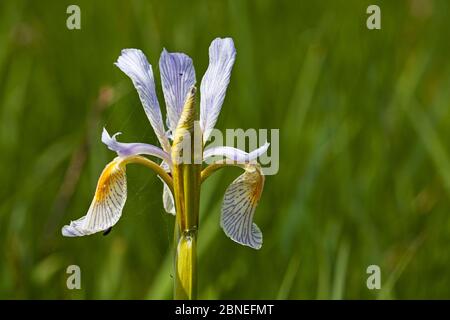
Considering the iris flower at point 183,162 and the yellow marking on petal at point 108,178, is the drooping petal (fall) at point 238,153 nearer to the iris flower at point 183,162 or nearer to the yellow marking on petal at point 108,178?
the iris flower at point 183,162

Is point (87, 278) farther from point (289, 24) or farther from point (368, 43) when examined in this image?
point (289, 24)

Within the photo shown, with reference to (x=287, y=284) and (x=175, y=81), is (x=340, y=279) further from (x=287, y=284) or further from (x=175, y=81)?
(x=175, y=81)

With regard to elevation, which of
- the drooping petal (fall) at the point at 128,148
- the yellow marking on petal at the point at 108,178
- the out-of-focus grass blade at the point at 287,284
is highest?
the drooping petal (fall) at the point at 128,148

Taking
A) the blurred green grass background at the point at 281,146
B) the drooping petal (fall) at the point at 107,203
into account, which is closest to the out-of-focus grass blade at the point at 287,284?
the blurred green grass background at the point at 281,146

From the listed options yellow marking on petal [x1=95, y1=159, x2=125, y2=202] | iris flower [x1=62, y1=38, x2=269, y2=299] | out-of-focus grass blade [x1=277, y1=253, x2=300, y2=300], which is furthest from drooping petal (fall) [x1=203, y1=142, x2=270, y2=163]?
out-of-focus grass blade [x1=277, y1=253, x2=300, y2=300]

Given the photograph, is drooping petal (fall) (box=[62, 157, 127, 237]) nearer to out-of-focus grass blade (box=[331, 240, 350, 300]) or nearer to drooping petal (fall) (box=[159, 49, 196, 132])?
drooping petal (fall) (box=[159, 49, 196, 132])

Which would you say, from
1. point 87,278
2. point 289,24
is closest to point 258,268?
point 87,278

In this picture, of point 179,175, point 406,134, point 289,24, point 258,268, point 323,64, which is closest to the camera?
point 179,175

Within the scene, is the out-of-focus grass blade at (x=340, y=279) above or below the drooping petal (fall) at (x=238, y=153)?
below
